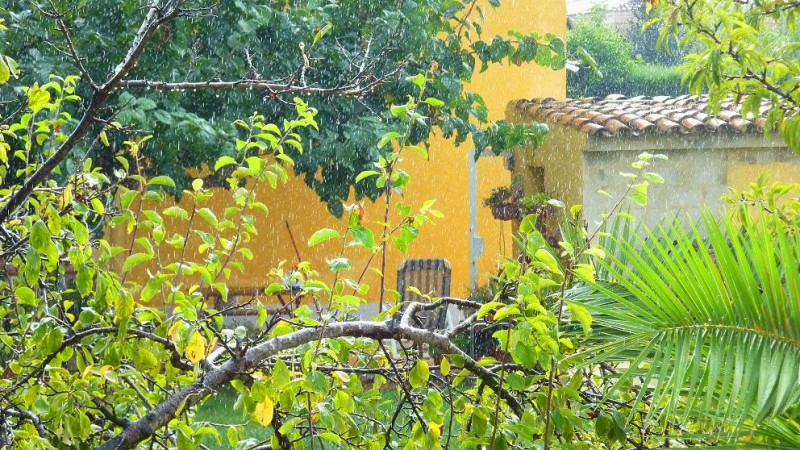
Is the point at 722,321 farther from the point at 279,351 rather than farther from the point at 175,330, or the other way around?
the point at 175,330

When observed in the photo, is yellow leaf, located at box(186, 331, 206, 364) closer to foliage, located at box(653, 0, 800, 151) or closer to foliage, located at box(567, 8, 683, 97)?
foliage, located at box(653, 0, 800, 151)

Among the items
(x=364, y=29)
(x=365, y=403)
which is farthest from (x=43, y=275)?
(x=364, y=29)

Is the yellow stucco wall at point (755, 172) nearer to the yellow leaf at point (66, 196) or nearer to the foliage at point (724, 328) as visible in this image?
the foliage at point (724, 328)

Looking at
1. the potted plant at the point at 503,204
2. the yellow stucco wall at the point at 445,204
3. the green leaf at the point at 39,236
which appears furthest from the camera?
the yellow stucco wall at the point at 445,204

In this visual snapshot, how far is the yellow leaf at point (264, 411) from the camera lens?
160cm

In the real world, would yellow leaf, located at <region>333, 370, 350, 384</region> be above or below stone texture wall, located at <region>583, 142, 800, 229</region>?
below

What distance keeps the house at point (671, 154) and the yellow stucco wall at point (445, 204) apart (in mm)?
Result: 1874

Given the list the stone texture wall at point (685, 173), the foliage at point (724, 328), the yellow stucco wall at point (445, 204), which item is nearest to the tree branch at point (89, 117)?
the foliage at point (724, 328)

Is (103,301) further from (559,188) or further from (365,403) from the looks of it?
(559,188)

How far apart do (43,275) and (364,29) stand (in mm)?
5264

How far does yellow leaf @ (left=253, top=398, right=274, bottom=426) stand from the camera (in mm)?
1604

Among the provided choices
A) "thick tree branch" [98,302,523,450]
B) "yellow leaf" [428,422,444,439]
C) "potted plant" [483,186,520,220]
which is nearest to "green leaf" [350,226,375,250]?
"thick tree branch" [98,302,523,450]

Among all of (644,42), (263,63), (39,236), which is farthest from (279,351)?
(644,42)

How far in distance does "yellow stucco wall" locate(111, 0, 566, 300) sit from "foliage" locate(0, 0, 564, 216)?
8.30 ft
